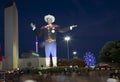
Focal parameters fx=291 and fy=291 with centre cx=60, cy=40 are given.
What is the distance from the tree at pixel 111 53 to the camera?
6000 centimetres

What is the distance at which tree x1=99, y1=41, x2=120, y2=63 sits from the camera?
60.0 metres

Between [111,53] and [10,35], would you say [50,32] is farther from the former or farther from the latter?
[111,53]

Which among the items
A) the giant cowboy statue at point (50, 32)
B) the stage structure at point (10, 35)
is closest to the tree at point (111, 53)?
the giant cowboy statue at point (50, 32)

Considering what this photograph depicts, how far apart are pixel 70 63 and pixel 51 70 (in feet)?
165

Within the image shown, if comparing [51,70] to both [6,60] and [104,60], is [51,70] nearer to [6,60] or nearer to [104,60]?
[104,60]

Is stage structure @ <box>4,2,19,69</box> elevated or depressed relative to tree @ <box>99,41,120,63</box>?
elevated

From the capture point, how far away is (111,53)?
2445 inches

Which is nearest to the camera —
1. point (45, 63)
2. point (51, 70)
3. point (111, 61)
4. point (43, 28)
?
point (51, 70)

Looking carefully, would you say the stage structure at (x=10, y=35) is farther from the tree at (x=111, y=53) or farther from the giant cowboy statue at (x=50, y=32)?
the tree at (x=111, y=53)

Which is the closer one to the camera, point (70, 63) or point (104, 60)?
point (104, 60)

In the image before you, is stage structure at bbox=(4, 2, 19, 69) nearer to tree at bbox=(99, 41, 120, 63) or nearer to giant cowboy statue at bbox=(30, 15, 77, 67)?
giant cowboy statue at bbox=(30, 15, 77, 67)

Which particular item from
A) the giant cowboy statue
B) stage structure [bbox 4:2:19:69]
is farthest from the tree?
stage structure [bbox 4:2:19:69]

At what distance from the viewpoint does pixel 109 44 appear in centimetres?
6475

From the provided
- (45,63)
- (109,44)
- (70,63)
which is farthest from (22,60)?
(109,44)
